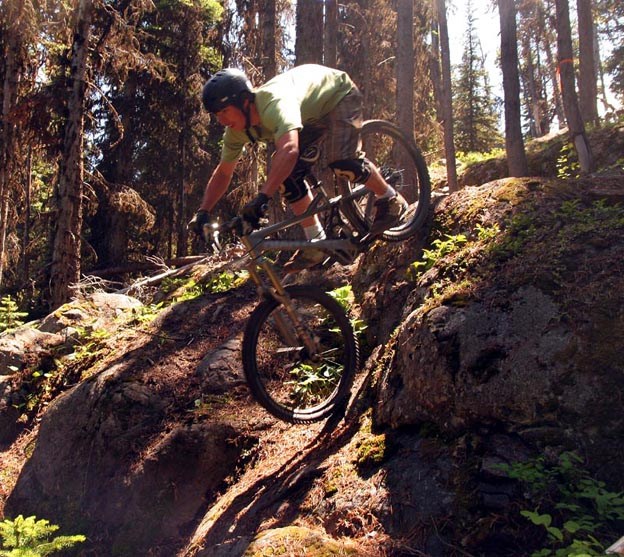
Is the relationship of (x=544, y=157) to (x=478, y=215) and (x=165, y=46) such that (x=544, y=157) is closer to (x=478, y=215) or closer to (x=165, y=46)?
(x=478, y=215)

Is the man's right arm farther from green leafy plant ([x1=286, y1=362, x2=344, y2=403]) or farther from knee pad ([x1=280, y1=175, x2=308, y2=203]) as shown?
green leafy plant ([x1=286, y1=362, x2=344, y2=403])

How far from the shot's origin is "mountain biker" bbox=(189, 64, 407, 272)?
4.19 meters

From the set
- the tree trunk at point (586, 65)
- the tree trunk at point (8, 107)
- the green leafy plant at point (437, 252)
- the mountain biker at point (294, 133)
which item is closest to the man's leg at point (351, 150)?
the mountain biker at point (294, 133)

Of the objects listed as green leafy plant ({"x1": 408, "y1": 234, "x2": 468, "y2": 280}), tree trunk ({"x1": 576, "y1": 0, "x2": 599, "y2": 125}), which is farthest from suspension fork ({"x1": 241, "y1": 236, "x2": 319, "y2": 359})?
tree trunk ({"x1": 576, "y1": 0, "x2": 599, "y2": 125})

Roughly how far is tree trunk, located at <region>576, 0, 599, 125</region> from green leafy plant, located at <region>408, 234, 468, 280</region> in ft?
47.7

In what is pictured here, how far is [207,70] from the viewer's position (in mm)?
21391

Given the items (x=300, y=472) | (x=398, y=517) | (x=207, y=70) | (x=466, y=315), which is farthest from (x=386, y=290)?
(x=207, y=70)

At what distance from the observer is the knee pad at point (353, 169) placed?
505cm

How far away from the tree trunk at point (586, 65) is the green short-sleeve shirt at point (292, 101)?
1509 cm

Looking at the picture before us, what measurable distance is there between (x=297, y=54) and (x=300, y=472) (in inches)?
300

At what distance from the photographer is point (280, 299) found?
4551mm

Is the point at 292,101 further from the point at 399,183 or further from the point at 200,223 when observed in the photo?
the point at 399,183

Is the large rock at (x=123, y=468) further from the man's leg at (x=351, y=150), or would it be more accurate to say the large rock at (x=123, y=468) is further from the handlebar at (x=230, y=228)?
the man's leg at (x=351, y=150)

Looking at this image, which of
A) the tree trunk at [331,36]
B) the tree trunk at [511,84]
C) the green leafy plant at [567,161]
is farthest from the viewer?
the tree trunk at [331,36]
